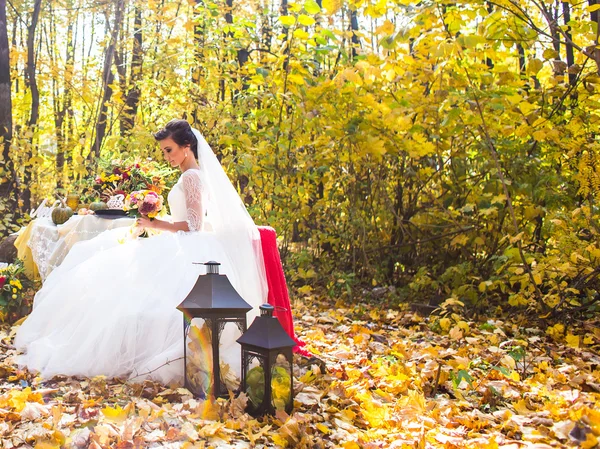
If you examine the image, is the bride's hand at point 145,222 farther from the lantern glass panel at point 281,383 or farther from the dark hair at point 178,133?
the lantern glass panel at point 281,383

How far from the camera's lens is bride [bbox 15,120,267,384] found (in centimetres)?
328

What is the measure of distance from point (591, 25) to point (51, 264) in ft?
15.0

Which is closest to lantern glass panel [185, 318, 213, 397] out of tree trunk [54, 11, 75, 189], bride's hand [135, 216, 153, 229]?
bride's hand [135, 216, 153, 229]

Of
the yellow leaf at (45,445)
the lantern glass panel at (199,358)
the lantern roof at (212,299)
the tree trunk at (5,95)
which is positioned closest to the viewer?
Answer: the yellow leaf at (45,445)

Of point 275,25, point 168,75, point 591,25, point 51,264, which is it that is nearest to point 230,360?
point 51,264

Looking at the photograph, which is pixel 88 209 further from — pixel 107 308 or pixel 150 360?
pixel 150 360

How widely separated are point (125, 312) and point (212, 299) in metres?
0.71

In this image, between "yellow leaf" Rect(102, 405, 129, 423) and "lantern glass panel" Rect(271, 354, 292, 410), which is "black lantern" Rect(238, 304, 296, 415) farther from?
"yellow leaf" Rect(102, 405, 129, 423)

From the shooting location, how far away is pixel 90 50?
59.3ft

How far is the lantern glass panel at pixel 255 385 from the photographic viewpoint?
2795mm

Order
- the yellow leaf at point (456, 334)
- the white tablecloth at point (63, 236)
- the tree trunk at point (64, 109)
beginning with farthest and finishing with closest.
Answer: the tree trunk at point (64, 109), the white tablecloth at point (63, 236), the yellow leaf at point (456, 334)

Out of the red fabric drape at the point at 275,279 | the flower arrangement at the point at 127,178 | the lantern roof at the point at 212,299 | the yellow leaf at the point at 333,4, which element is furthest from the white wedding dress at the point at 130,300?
the yellow leaf at the point at 333,4

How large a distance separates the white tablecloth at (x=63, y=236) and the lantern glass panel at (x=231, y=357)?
200cm

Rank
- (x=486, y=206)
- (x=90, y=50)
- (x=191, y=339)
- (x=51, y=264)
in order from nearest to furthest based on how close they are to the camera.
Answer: (x=191, y=339), (x=51, y=264), (x=486, y=206), (x=90, y=50)
